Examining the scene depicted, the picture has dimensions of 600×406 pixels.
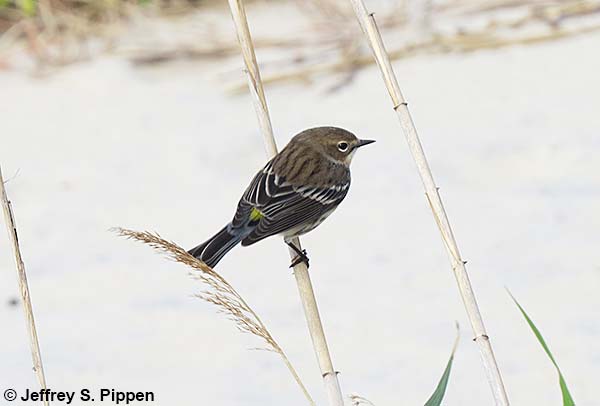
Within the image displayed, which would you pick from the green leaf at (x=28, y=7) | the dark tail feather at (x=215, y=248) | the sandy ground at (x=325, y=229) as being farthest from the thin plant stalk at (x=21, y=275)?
the green leaf at (x=28, y=7)

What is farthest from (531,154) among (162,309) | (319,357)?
(319,357)

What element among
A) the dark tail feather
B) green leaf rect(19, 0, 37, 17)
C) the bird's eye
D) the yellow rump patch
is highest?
green leaf rect(19, 0, 37, 17)

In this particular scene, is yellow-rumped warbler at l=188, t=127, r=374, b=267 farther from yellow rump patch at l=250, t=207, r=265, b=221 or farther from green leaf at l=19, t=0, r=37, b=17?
green leaf at l=19, t=0, r=37, b=17

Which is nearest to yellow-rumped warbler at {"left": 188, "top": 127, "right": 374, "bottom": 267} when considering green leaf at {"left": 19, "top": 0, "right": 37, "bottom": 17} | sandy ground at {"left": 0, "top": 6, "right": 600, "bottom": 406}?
sandy ground at {"left": 0, "top": 6, "right": 600, "bottom": 406}

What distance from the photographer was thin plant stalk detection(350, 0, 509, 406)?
2254 millimetres

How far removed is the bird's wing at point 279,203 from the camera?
123 inches

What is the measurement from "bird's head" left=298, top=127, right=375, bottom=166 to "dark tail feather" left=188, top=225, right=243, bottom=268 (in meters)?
0.50

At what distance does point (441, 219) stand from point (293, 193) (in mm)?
1022

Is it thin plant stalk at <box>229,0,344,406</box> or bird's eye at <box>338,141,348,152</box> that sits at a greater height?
bird's eye at <box>338,141,348,152</box>

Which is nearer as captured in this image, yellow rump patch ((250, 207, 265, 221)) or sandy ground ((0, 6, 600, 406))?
yellow rump patch ((250, 207, 265, 221))

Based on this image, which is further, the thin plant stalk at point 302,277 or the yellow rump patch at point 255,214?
the yellow rump patch at point 255,214

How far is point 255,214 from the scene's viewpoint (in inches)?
126

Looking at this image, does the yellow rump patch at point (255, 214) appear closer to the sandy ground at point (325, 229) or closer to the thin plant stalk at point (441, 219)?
the sandy ground at point (325, 229)

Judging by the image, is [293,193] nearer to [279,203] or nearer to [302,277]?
[279,203]
